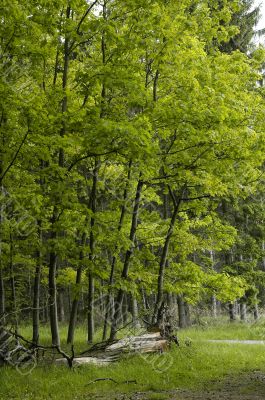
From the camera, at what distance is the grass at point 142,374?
8.80 metres

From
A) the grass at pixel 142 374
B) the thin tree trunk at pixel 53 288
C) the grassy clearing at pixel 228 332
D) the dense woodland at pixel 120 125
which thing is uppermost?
the dense woodland at pixel 120 125

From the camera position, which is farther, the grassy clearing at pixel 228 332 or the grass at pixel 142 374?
the grassy clearing at pixel 228 332

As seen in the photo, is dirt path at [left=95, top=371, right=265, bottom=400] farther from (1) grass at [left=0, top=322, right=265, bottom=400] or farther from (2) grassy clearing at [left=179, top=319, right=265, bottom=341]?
(2) grassy clearing at [left=179, top=319, right=265, bottom=341]

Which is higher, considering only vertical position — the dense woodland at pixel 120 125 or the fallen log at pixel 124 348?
the dense woodland at pixel 120 125

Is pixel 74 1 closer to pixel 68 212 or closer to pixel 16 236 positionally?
pixel 68 212

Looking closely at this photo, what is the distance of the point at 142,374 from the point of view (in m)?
9.94

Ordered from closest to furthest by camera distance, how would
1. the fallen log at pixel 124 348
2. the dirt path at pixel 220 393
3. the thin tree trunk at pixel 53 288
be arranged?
the dirt path at pixel 220 393, the fallen log at pixel 124 348, the thin tree trunk at pixel 53 288

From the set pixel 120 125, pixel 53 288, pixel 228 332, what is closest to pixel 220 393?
pixel 53 288

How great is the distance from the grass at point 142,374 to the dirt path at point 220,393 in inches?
4.9

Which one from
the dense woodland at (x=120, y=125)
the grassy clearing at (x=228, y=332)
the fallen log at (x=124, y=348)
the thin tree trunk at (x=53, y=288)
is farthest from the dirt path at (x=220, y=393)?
the grassy clearing at (x=228, y=332)

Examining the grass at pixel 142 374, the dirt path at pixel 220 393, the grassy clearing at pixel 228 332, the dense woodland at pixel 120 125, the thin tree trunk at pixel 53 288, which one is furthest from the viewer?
the grassy clearing at pixel 228 332

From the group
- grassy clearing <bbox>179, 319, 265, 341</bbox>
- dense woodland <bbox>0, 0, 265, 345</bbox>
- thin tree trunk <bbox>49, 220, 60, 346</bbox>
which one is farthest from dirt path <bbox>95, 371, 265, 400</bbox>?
grassy clearing <bbox>179, 319, 265, 341</bbox>

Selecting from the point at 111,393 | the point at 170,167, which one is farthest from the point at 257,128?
the point at 111,393

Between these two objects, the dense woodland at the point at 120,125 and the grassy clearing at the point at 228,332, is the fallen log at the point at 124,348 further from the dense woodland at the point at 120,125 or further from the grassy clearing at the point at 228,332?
the grassy clearing at the point at 228,332
